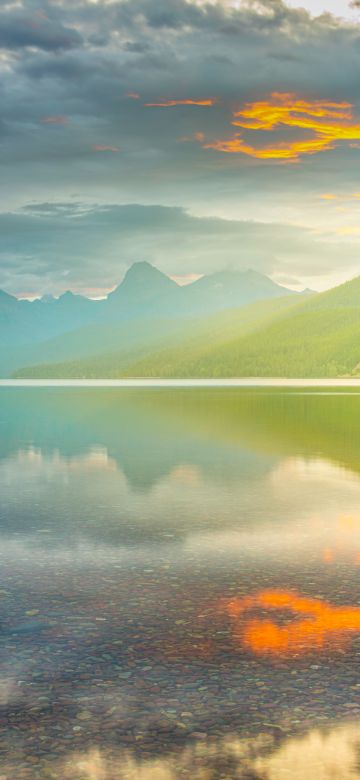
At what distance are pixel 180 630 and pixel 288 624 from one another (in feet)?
5.72

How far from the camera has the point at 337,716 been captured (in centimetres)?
1017

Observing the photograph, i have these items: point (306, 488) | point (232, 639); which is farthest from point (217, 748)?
point (306, 488)

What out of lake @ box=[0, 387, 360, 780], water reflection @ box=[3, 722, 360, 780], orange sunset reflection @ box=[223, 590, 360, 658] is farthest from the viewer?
orange sunset reflection @ box=[223, 590, 360, 658]

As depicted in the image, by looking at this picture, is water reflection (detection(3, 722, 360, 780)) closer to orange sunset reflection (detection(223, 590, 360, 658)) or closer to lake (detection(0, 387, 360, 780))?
lake (detection(0, 387, 360, 780))

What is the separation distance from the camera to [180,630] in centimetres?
1356

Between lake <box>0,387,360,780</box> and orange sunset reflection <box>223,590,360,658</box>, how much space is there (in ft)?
0.14

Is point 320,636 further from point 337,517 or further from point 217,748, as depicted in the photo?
point 337,517

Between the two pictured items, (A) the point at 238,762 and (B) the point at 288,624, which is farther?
(B) the point at 288,624

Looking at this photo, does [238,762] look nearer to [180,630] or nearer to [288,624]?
[180,630]

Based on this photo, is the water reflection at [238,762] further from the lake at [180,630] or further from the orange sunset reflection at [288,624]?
the orange sunset reflection at [288,624]

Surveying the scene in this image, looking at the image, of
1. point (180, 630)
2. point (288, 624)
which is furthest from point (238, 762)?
point (288, 624)

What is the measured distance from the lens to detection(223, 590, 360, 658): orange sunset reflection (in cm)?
1277

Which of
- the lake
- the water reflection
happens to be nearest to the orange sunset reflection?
the lake

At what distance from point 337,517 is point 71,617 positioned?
1176 cm
